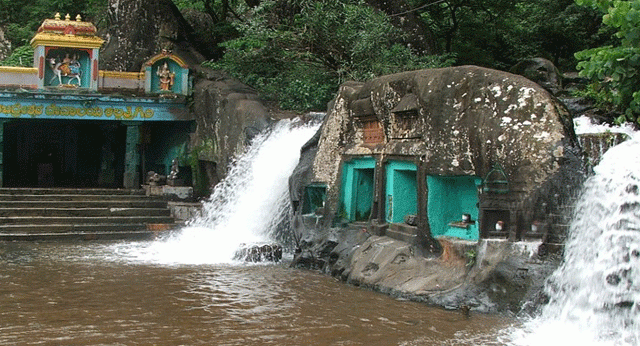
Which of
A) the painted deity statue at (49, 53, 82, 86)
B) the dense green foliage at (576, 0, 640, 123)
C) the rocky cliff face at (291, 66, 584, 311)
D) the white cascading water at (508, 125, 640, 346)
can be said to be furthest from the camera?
the painted deity statue at (49, 53, 82, 86)

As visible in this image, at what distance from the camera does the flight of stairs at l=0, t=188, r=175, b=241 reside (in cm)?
1514

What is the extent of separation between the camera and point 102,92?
18.3 metres

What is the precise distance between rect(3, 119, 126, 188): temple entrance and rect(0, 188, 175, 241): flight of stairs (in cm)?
561

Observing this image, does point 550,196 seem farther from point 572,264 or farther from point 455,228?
point 455,228

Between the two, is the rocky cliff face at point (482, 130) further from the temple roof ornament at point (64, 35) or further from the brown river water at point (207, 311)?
the temple roof ornament at point (64, 35)

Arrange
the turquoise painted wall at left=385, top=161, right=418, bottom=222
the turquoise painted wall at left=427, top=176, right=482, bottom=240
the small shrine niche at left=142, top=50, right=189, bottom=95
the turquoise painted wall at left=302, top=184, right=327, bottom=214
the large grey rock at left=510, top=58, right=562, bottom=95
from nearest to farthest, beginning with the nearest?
the turquoise painted wall at left=427, top=176, right=482, bottom=240, the turquoise painted wall at left=385, top=161, right=418, bottom=222, the turquoise painted wall at left=302, top=184, right=327, bottom=214, the large grey rock at left=510, top=58, right=562, bottom=95, the small shrine niche at left=142, top=50, right=189, bottom=95

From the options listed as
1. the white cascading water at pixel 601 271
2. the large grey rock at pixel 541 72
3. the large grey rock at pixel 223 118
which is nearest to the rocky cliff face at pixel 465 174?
the white cascading water at pixel 601 271

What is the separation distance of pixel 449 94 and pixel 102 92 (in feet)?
36.9

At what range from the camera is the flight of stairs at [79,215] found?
1514cm

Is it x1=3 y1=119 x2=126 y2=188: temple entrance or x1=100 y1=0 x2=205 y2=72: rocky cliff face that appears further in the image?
x1=3 y1=119 x2=126 y2=188: temple entrance

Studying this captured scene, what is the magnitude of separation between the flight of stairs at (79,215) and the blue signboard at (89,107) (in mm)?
2051

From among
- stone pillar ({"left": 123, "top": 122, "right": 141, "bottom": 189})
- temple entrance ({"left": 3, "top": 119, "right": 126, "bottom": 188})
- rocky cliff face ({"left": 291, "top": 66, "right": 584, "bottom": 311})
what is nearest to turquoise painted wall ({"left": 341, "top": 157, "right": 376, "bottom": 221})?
rocky cliff face ({"left": 291, "top": 66, "right": 584, "bottom": 311})

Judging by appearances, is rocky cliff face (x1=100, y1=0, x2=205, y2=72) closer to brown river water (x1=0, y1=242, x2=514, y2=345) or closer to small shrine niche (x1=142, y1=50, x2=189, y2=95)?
small shrine niche (x1=142, y1=50, x2=189, y2=95)

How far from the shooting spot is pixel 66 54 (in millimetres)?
18047
